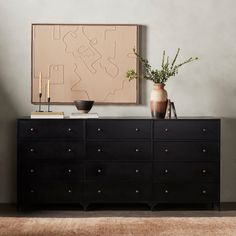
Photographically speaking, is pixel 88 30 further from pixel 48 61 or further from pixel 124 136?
pixel 124 136

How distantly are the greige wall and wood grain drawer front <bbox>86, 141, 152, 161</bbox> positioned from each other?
0.49m

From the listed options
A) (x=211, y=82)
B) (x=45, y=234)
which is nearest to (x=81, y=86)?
(x=211, y=82)

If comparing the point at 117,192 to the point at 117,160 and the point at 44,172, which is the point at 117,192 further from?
the point at 44,172

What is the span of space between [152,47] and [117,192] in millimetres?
1364

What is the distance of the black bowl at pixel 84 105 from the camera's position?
5.00 meters

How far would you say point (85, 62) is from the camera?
5270mm

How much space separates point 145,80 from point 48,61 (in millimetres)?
900

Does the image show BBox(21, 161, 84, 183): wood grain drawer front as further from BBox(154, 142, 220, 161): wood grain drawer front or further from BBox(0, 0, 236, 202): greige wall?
BBox(154, 142, 220, 161): wood grain drawer front

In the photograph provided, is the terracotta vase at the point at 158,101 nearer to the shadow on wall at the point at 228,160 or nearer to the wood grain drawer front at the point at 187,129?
the wood grain drawer front at the point at 187,129

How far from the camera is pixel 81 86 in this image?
527 centimetres

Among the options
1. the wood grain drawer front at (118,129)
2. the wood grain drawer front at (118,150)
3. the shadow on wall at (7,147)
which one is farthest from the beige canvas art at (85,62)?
the wood grain drawer front at (118,150)

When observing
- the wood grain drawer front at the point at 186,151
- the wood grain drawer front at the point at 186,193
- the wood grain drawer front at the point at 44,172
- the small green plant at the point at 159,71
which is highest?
the small green plant at the point at 159,71

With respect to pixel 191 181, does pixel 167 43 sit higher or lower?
higher

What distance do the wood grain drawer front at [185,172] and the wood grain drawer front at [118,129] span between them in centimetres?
30
